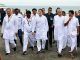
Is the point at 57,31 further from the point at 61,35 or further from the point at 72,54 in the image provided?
the point at 72,54

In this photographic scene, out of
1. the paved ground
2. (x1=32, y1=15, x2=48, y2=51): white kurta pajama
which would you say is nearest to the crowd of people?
(x1=32, y1=15, x2=48, y2=51): white kurta pajama

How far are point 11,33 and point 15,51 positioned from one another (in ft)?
3.35

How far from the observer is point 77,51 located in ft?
45.6

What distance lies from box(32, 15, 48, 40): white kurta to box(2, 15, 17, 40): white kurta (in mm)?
755

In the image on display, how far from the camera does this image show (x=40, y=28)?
13555 millimetres

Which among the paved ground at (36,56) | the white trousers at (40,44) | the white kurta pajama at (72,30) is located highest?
the white kurta pajama at (72,30)

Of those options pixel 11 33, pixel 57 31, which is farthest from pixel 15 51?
pixel 57 31

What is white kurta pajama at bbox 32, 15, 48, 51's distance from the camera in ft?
44.1

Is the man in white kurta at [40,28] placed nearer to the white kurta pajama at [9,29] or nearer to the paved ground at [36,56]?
the paved ground at [36,56]

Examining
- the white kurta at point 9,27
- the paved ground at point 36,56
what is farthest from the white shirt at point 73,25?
the white kurta at point 9,27

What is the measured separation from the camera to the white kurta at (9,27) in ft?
43.0

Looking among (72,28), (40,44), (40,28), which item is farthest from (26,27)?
(72,28)

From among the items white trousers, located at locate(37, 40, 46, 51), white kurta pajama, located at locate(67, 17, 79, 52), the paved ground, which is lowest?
the paved ground

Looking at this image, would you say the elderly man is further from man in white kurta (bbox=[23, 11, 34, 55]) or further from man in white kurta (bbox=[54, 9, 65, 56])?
man in white kurta (bbox=[23, 11, 34, 55])
